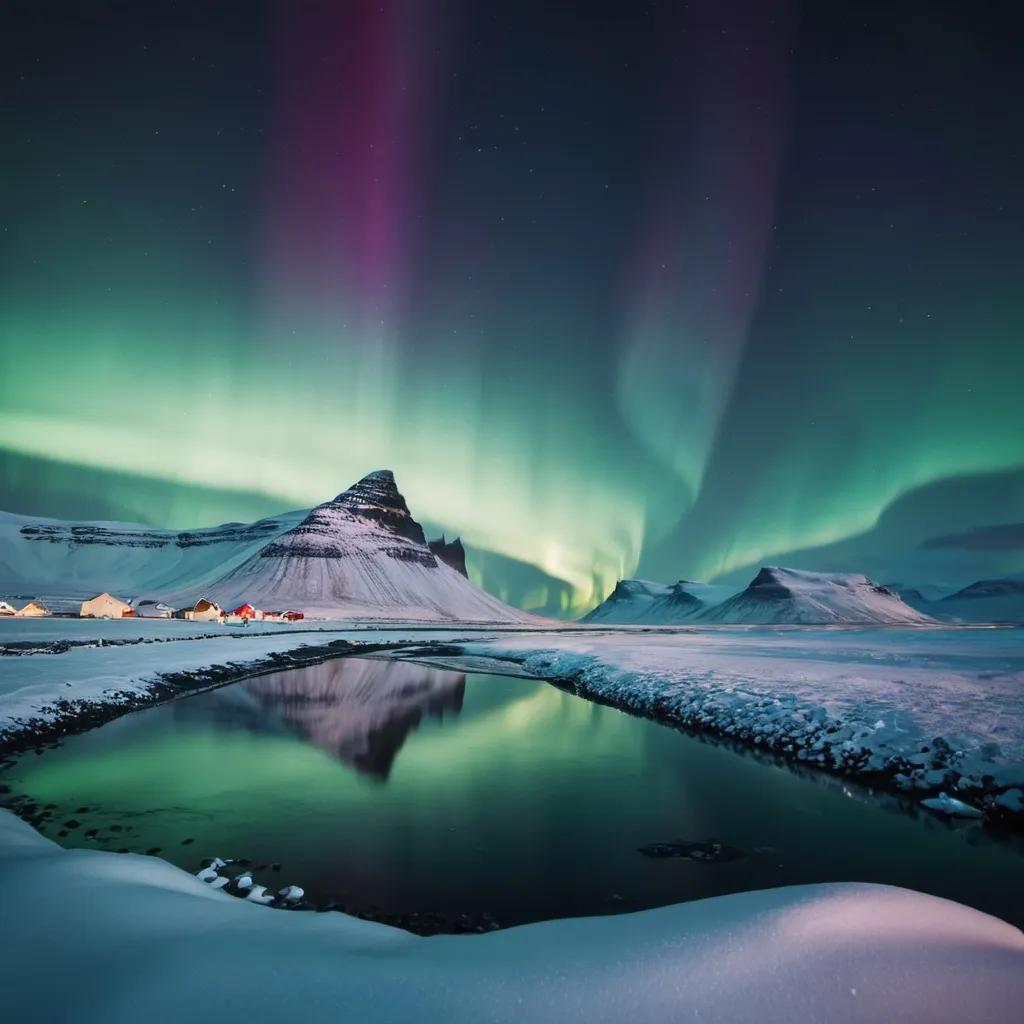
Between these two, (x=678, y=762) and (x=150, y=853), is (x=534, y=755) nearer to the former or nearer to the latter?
(x=678, y=762)

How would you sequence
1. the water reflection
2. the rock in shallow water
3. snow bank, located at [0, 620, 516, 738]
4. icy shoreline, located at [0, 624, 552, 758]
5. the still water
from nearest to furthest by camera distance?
1. the still water
2. the rock in shallow water
3. icy shoreline, located at [0, 624, 552, 758]
4. the water reflection
5. snow bank, located at [0, 620, 516, 738]

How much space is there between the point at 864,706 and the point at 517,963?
1832 cm

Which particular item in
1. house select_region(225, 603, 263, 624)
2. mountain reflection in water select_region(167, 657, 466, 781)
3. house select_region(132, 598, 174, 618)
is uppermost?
mountain reflection in water select_region(167, 657, 466, 781)

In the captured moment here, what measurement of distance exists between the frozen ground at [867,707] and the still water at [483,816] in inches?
70.5

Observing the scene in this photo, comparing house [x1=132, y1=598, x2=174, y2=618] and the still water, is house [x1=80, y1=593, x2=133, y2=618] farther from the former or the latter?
the still water

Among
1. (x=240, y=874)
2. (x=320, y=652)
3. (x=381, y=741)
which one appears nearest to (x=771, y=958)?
(x=240, y=874)

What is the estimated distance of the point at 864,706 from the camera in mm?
19297

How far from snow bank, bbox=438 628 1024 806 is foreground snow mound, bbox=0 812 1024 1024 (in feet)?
31.5

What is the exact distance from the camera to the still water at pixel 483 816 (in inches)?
366

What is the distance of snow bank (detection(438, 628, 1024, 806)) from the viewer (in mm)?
14688

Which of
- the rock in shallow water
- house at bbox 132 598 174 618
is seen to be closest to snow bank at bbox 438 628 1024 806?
the rock in shallow water

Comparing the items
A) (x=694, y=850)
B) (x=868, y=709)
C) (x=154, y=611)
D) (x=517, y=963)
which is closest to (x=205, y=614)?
(x=154, y=611)

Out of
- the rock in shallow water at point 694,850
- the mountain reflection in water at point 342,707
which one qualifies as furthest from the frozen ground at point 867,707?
the mountain reflection in water at point 342,707

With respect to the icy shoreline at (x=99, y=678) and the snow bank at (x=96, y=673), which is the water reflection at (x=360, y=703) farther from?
the snow bank at (x=96, y=673)
